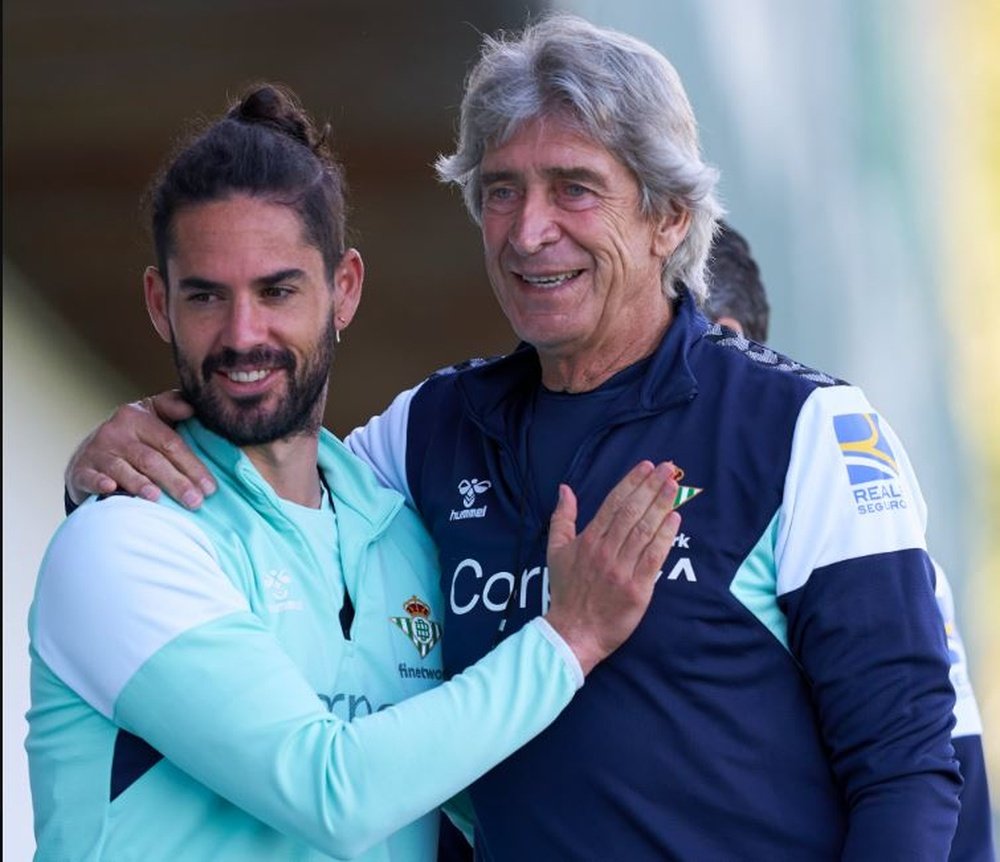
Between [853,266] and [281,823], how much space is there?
2674 mm

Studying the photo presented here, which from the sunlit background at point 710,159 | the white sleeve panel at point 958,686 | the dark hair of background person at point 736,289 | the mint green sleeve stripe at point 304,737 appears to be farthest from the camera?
the sunlit background at point 710,159

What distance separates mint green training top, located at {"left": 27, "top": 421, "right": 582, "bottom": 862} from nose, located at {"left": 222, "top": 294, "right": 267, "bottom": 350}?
15 centimetres

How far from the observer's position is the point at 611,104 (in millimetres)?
2133

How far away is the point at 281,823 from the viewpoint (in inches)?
76.1

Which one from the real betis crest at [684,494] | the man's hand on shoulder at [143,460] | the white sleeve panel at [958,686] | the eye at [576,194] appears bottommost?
the white sleeve panel at [958,686]

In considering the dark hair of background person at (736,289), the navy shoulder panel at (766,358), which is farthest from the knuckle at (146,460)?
the dark hair of background person at (736,289)

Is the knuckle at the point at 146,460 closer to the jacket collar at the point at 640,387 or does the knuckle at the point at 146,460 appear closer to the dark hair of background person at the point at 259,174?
the dark hair of background person at the point at 259,174

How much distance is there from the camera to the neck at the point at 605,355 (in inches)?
88.7

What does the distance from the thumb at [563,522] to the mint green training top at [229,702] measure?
0.11 meters

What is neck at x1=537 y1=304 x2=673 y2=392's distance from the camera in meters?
2.25

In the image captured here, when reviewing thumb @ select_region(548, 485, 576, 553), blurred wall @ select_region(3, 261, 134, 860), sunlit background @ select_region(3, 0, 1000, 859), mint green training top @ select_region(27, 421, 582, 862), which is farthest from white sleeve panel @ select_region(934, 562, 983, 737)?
blurred wall @ select_region(3, 261, 134, 860)

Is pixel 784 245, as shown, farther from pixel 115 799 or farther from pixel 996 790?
pixel 115 799

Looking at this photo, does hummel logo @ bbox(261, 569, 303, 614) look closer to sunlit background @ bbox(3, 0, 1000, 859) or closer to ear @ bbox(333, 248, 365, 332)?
ear @ bbox(333, 248, 365, 332)

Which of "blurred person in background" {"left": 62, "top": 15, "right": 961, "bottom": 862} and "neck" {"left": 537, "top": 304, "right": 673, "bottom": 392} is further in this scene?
"neck" {"left": 537, "top": 304, "right": 673, "bottom": 392}
